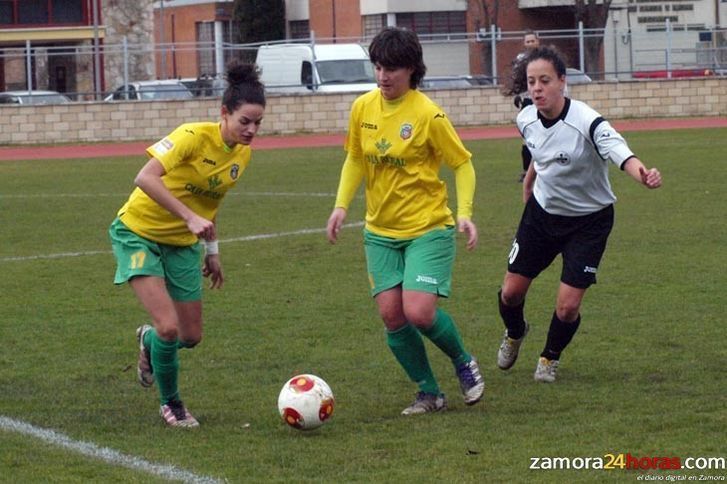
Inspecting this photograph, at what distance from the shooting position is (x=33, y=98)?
3195cm

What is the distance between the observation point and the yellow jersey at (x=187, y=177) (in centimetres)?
637

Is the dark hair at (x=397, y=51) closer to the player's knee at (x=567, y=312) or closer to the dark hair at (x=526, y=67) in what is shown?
the dark hair at (x=526, y=67)

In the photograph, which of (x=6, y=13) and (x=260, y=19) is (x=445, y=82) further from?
(x=260, y=19)

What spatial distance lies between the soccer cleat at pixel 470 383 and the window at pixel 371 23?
43.8 meters

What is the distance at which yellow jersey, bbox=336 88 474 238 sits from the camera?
256 inches

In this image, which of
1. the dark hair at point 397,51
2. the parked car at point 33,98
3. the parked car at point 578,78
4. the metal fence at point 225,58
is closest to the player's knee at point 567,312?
the dark hair at point 397,51

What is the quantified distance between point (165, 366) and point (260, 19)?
4695cm

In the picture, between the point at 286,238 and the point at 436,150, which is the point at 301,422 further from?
the point at 286,238

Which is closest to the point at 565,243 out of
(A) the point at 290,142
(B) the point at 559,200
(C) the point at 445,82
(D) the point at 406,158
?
(B) the point at 559,200

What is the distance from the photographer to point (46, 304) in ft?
33.3

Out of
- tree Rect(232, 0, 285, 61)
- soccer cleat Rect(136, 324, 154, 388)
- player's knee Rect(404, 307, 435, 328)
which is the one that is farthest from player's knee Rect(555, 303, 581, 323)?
tree Rect(232, 0, 285, 61)

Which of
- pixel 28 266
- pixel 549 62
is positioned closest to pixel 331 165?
pixel 28 266

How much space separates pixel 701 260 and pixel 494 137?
59.1ft

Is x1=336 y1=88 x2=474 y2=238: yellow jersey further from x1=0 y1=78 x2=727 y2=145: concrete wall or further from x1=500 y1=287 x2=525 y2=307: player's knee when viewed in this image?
x1=0 y1=78 x2=727 y2=145: concrete wall
